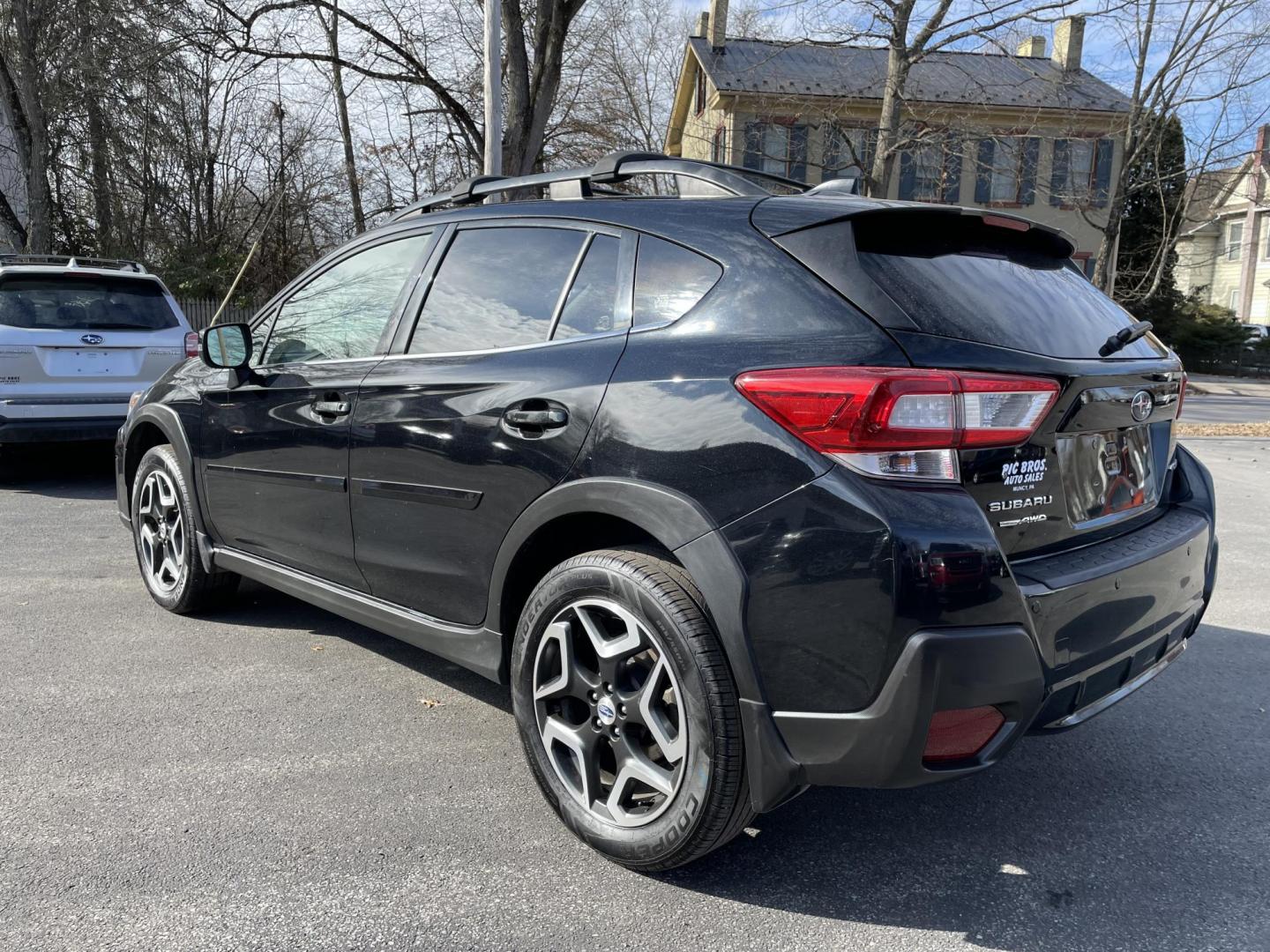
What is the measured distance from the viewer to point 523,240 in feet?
10.5

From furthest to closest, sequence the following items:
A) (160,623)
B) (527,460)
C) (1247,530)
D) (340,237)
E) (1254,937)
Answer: (340,237), (1247,530), (160,623), (527,460), (1254,937)

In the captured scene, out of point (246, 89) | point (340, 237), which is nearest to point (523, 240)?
point (246, 89)

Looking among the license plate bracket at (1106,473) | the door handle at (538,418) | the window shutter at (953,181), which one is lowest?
the license plate bracket at (1106,473)

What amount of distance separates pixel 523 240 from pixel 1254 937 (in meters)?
2.69

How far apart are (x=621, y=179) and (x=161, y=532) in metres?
2.96

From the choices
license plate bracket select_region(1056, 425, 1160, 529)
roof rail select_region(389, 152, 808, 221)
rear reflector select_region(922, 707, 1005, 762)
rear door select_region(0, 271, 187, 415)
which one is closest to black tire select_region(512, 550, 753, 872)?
rear reflector select_region(922, 707, 1005, 762)

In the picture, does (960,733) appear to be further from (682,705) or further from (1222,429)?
(1222,429)

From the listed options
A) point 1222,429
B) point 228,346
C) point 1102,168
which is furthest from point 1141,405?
point 1102,168

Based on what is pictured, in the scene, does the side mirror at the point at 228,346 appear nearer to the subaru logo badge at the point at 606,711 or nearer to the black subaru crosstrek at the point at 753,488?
the black subaru crosstrek at the point at 753,488

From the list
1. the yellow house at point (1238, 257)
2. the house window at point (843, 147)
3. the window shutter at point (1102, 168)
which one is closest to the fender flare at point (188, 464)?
the house window at point (843, 147)

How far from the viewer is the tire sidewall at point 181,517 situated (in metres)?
4.50

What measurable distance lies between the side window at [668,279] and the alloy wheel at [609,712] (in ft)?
2.56

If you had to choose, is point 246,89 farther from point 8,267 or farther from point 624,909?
point 624,909

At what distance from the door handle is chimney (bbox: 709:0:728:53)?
1333 inches
